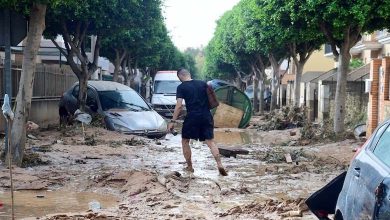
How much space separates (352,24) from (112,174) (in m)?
8.61

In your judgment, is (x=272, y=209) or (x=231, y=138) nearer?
(x=272, y=209)

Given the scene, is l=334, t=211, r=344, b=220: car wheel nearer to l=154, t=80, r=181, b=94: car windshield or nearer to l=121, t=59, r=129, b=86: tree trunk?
l=154, t=80, r=181, b=94: car windshield

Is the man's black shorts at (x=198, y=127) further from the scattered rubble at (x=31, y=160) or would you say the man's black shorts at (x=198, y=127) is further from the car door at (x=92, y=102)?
the car door at (x=92, y=102)

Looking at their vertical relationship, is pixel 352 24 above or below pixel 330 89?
above

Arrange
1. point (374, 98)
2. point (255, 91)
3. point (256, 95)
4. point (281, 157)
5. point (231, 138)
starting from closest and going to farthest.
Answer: point (281, 157) → point (374, 98) → point (231, 138) → point (255, 91) → point (256, 95)

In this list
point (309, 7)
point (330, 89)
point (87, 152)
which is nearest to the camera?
point (87, 152)

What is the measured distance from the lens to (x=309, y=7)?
50.3ft

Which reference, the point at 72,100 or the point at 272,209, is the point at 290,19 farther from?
the point at 272,209

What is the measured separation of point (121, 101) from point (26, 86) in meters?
7.76

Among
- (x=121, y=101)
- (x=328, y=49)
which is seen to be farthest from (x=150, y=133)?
(x=328, y=49)

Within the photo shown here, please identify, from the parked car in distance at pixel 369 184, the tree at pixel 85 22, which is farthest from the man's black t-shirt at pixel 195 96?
the tree at pixel 85 22

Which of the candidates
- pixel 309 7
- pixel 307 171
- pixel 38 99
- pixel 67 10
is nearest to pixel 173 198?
pixel 307 171

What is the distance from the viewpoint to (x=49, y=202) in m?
7.95

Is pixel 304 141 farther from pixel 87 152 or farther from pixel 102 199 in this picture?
pixel 102 199
